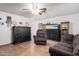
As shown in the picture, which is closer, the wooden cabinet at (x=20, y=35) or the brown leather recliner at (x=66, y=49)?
the brown leather recliner at (x=66, y=49)

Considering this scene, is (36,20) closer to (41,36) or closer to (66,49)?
(66,49)

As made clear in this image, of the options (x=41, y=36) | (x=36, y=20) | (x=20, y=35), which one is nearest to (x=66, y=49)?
(x=36, y=20)

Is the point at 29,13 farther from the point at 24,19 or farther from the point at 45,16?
the point at 45,16

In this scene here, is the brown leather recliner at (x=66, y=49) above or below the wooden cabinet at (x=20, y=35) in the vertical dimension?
below

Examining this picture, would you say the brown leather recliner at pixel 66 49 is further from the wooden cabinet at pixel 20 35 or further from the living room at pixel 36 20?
the wooden cabinet at pixel 20 35

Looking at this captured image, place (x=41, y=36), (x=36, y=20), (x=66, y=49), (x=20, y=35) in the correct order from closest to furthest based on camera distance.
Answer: (x=36, y=20), (x=66, y=49), (x=20, y=35), (x=41, y=36)

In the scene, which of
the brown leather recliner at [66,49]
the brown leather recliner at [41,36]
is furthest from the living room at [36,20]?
the brown leather recliner at [41,36]

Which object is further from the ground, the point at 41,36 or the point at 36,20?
the point at 36,20

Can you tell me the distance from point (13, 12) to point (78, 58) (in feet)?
4.91

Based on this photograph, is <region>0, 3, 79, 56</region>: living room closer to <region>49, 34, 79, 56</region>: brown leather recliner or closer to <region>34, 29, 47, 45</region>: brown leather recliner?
<region>49, 34, 79, 56</region>: brown leather recliner

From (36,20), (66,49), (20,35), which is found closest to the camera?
(36,20)

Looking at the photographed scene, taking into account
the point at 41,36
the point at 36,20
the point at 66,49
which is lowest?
the point at 66,49

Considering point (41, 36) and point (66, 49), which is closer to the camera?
point (66, 49)

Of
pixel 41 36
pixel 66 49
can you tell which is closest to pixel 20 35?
pixel 41 36
